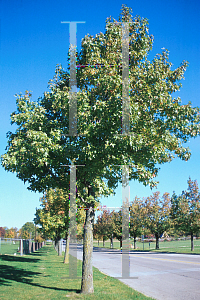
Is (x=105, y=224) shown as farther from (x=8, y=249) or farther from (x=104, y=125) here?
(x=104, y=125)

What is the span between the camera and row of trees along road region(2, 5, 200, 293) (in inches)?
343

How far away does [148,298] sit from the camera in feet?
28.6

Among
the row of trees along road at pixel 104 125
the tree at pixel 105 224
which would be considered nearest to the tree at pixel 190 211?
the tree at pixel 105 224

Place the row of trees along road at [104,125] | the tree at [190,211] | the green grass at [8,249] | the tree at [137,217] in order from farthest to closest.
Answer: the tree at [137,217]
the green grass at [8,249]
the tree at [190,211]
the row of trees along road at [104,125]

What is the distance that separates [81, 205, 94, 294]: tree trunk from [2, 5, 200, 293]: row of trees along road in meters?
0.03

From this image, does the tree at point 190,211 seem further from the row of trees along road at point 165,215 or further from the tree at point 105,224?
the tree at point 105,224

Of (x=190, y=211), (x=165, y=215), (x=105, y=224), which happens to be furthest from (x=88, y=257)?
(x=105, y=224)

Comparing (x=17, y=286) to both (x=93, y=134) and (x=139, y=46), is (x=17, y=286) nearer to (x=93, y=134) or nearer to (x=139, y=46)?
(x=93, y=134)

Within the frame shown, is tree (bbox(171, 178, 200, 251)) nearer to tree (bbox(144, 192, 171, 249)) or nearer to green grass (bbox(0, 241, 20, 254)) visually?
tree (bbox(144, 192, 171, 249))

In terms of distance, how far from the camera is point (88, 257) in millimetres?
9594

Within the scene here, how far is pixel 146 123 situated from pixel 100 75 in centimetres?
223

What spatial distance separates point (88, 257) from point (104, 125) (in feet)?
15.2

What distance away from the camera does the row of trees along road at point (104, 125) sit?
8.71 meters

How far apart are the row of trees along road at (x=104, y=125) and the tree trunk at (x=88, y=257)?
0.03m
